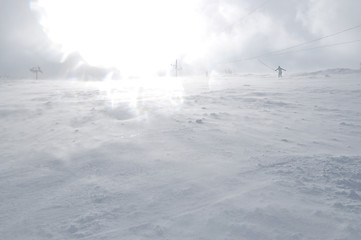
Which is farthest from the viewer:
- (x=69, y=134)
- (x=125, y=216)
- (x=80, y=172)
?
(x=69, y=134)

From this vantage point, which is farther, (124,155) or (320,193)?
(124,155)

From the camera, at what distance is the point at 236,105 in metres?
6.41

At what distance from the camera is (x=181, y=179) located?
2381 mm

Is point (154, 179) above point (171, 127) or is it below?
below

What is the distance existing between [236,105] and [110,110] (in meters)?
3.13

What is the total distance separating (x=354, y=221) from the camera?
172 centimetres

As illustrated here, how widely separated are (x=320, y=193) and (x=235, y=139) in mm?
1530

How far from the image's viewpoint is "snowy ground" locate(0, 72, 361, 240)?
1733mm

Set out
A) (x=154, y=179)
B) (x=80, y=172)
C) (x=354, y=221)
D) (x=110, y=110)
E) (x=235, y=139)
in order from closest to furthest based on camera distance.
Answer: (x=354, y=221) < (x=154, y=179) < (x=80, y=172) < (x=235, y=139) < (x=110, y=110)

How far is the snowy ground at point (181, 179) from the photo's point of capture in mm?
1733

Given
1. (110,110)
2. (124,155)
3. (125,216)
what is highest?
(110,110)

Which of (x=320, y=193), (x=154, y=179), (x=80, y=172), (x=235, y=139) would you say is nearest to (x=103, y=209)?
(x=154, y=179)

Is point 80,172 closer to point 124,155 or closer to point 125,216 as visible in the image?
point 124,155

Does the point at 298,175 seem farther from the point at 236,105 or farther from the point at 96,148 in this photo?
the point at 236,105
